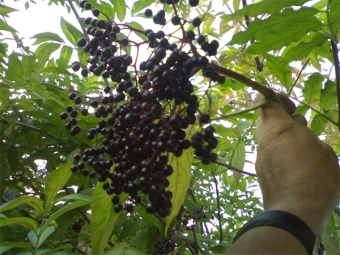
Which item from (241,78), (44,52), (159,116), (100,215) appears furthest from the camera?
(44,52)

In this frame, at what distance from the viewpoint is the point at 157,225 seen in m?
1.54

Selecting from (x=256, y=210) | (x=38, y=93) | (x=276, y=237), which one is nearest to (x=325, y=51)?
(x=276, y=237)

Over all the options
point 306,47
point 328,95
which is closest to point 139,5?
point 306,47

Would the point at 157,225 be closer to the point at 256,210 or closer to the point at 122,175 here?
the point at 122,175

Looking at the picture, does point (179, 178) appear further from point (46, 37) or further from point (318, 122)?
point (46, 37)

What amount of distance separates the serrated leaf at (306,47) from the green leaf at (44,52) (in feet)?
3.29

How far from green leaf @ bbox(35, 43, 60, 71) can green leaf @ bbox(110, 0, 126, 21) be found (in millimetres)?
515

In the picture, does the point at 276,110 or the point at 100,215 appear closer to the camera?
the point at 100,215

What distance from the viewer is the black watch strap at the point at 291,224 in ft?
3.41

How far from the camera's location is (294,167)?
1.22 meters

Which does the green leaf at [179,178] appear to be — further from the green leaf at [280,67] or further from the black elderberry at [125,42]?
the green leaf at [280,67]

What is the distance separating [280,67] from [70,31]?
841 mm

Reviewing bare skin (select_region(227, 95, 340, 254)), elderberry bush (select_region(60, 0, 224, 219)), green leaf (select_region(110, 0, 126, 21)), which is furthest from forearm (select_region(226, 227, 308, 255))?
green leaf (select_region(110, 0, 126, 21))

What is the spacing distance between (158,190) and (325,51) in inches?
36.9
